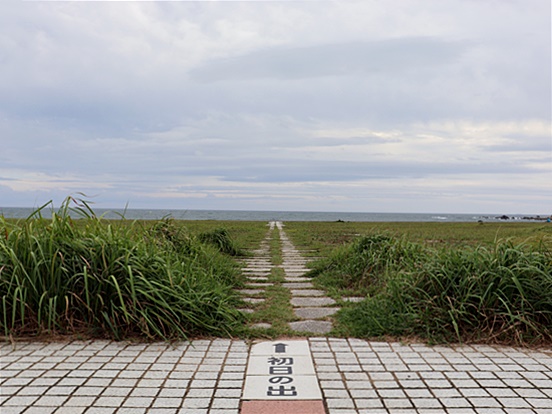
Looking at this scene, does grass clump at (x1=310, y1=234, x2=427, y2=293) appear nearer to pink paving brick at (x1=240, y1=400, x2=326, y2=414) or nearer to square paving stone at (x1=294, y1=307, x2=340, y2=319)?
square paving stone at (x1=294, y1=307, x2=340, y2=319)

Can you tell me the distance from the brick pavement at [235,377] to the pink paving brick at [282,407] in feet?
0.19

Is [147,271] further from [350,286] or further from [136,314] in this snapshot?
[350,286]

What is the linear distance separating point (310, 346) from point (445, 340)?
1.15 metres

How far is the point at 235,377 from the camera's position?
2.95 metres

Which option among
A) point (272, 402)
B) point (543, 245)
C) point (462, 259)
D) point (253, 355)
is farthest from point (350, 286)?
point (272, 402)

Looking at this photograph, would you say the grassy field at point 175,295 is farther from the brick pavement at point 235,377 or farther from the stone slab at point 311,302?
the stone slab at point 311,302

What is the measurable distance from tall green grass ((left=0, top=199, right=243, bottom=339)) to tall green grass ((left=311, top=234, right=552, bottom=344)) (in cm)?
145

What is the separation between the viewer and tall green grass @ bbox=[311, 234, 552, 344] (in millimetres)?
3844

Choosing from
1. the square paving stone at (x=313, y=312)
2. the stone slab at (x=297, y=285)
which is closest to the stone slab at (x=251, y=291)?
the stone slab at (x=297, y=285)

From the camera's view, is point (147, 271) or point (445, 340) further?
point (147, 271)

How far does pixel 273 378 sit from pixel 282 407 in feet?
1.33

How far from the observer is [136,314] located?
3791 millimetres

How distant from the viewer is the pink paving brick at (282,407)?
249cm

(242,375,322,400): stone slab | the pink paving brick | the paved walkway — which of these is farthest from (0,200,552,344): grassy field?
the pink paving brick
